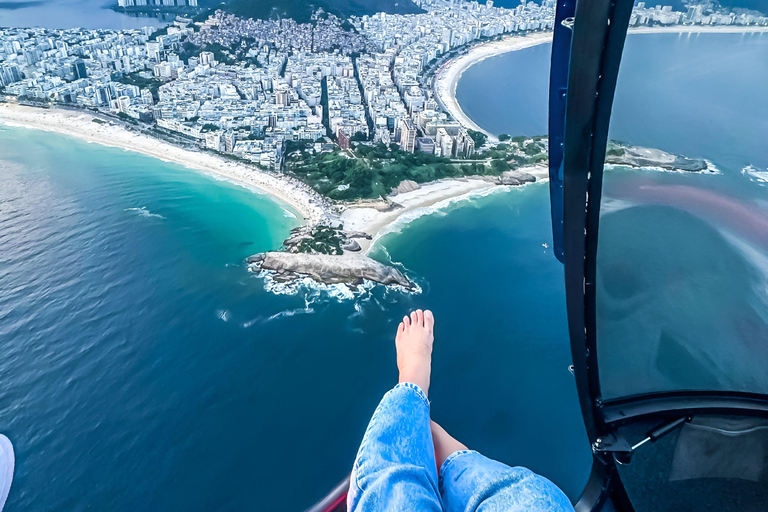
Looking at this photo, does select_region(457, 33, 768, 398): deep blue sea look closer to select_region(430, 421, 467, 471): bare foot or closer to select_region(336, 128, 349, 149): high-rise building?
select_region(430, 421, 467, 471): bare foot

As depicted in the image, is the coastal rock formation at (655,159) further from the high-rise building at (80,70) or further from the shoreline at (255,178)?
the high-rise building at (80,70)

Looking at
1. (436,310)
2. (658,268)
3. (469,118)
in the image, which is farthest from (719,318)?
(469,118)

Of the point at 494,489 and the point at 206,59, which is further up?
the point at 206,59

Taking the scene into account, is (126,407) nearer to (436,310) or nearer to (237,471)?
(237,471)

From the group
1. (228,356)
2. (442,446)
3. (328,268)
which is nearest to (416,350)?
(442,446)

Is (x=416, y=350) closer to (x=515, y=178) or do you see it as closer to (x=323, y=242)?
(x=323, y=242)

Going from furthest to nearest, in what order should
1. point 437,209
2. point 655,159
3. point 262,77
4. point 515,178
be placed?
1. point 262,77
2. point 515,178
3. point 437,209
4. point 655,159
